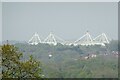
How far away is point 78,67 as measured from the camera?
18109 millimetres

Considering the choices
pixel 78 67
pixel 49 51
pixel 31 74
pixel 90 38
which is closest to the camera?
pixel 31 74

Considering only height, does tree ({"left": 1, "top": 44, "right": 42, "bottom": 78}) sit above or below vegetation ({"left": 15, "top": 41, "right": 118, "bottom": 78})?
above

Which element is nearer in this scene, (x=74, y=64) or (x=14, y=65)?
(x=14, y=65)

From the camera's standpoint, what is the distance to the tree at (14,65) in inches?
144

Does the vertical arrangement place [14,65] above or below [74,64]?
above

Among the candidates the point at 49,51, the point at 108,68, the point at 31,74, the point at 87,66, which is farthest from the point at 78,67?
the point at 31,74

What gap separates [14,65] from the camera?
12.2 feet

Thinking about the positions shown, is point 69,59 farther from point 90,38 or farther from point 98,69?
point 90,38

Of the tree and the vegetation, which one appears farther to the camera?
the vegetation

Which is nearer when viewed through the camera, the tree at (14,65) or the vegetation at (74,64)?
the tree at (14,65)

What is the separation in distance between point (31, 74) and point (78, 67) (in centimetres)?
1442

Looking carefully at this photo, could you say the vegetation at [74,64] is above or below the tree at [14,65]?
below

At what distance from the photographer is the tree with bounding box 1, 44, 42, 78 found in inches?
144

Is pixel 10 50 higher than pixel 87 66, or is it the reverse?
pixel 10 50
